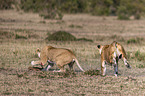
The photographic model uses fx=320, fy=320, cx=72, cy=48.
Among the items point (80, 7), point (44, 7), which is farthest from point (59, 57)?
point (80, 7)

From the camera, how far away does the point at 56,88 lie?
733 cm

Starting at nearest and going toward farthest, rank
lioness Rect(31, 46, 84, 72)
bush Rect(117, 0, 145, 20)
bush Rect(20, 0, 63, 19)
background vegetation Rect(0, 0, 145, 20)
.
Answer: lioness Rect(31, 46, 84, 72), bush Rect(20, 0, 63, 19), background vegetation Rect(0, 0, 145, 20), bush Rect(117, 0, 145, 20)

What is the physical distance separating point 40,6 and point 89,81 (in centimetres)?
3031

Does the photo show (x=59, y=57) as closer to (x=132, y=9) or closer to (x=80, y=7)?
(x=132, y=9)

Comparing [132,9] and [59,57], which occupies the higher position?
[132,9]

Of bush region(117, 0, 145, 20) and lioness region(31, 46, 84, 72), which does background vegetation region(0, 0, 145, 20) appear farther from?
lioness region(31, 46, 84, 72)

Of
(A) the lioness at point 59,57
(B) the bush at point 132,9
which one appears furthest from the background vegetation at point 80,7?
(A) the lioness at point 59,57

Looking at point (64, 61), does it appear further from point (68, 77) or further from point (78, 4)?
point (78, 4)

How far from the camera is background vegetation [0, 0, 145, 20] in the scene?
35.2 metres

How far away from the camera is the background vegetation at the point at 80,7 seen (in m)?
35.2

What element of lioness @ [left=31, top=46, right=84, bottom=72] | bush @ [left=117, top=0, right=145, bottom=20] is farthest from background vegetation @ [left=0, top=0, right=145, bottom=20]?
lioness @ [left=31, top=46, right=84, bottom=72]

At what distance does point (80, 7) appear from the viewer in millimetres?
53656

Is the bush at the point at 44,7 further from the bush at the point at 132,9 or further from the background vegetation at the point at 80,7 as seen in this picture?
the bush at the point at 132,9

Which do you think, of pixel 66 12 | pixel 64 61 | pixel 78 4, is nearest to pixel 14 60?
pixel 64 61
